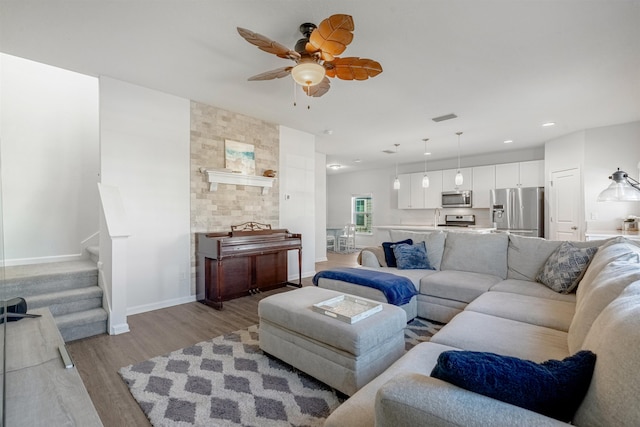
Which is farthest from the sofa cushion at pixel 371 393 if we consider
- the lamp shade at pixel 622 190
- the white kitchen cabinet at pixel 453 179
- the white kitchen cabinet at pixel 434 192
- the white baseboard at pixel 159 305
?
the white kitchen cabinet at pixel 434 192

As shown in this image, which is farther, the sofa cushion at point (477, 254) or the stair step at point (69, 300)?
the sofa cushion at point (477, 254)

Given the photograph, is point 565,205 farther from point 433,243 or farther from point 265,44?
point 265,44

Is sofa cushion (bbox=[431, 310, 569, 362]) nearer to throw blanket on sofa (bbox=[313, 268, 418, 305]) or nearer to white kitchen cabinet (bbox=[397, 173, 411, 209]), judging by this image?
throw blanket on sofa (bbox=[313, 268, 418, 305])

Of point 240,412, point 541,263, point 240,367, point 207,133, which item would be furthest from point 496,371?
point 207,133

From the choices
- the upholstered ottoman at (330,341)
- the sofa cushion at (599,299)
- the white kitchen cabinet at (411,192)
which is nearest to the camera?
the sofa cushion at (599,299)

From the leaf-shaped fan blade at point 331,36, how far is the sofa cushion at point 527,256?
2.82 metres

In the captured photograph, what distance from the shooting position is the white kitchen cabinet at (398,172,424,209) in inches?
305

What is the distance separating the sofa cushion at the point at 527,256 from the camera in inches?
119

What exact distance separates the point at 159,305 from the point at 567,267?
4373 millimetres

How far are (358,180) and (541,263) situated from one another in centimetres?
687

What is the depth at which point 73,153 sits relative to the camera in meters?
3.97

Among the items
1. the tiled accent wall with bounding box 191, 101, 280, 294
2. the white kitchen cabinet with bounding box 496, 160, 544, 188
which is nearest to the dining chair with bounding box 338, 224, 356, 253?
the white kitchen cabinet with bounding box 496, 160, 544, 188

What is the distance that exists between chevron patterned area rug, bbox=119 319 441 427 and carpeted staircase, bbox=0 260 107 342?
948mm

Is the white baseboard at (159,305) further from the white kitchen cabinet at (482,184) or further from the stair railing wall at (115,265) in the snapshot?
the white kitchen cabinet at (482,184)
